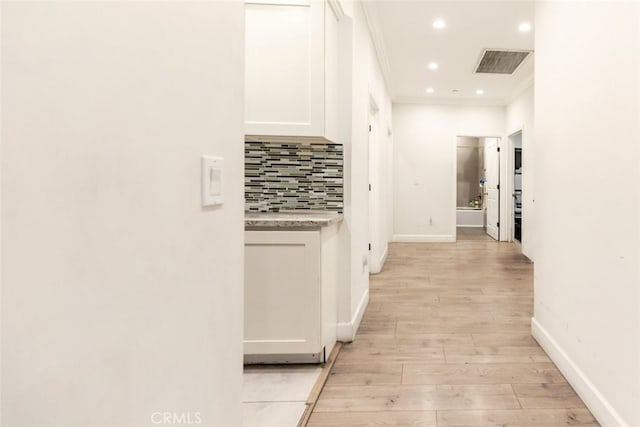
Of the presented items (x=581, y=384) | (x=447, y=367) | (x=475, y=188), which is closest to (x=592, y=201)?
(x=581, y=384)

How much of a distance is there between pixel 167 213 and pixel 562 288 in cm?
224

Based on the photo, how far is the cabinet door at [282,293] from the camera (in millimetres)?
2209

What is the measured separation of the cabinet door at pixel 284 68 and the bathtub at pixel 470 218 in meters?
8.52

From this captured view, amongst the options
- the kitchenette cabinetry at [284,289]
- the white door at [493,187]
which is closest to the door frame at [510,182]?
the white door at [493,187]

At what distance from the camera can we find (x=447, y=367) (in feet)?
7.55

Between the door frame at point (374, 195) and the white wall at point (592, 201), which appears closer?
the white wall at point (592, 201)

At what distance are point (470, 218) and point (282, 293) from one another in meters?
8.75

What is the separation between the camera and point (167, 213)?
2.50 feet

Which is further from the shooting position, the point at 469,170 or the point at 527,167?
the point at 469,170

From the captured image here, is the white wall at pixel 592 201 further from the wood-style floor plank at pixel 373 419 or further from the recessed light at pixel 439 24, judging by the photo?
the recessed light at pixel 439 24

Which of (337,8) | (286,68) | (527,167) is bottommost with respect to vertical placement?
(527,167)

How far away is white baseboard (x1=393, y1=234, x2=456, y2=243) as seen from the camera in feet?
23.8

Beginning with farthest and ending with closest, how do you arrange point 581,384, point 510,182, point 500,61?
point 510,182 → point 500,61 → point 581,384

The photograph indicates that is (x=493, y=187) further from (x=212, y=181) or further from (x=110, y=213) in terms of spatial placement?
(x=110, y=213)
